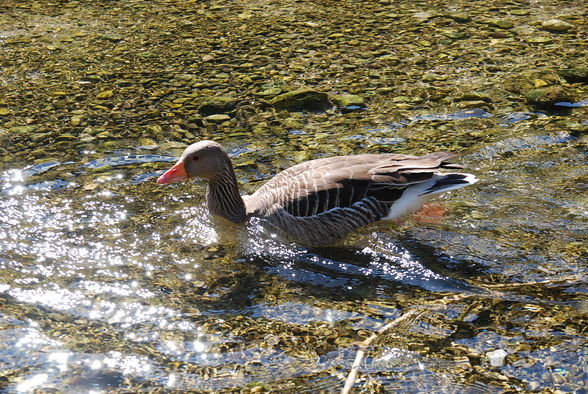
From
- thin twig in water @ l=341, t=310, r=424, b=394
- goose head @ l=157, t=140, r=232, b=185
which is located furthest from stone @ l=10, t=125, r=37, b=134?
thin twig in water @ l=341, t=310, r=424, b=394

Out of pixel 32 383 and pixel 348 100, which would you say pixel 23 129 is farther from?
pixel 32 383

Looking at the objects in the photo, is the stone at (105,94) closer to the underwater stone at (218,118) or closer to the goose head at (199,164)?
the underwater stone at (218,118)

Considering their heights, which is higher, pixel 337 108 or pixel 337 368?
pixel 337 108

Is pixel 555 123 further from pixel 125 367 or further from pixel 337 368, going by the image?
pixel 125 367

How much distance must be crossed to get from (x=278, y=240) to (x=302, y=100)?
3040 millimetres

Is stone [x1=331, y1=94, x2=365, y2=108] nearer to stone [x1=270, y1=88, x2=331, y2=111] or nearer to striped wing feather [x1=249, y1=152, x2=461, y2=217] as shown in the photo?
stone [x1=270, y1=88, x2=331, y2=111]

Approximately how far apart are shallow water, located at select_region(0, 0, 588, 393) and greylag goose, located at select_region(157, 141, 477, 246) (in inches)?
8.2

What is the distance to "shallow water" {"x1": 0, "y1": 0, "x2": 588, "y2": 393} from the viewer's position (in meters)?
5.71

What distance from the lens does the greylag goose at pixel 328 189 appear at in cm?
767

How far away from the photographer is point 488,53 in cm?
1140

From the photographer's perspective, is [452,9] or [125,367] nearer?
[125,367]

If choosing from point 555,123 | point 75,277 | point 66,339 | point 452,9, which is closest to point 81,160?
point 75,277

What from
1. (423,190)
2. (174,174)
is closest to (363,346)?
(423,190)

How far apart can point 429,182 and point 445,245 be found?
2.73 feet
